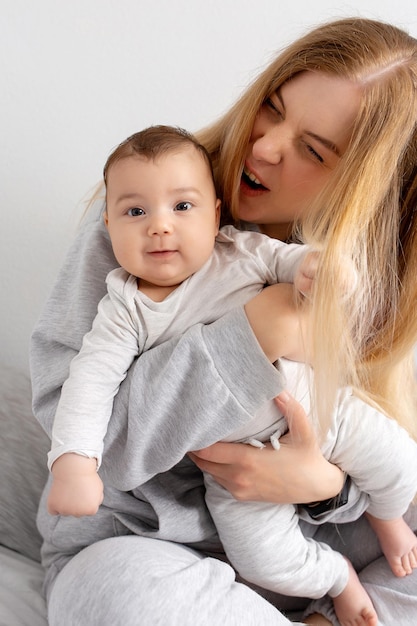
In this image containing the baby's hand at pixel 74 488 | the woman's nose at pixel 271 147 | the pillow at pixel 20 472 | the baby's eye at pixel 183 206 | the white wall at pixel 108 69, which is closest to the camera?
the baby's hand at pixel 74 488

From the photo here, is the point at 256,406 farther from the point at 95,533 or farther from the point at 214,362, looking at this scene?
the point at 95,533

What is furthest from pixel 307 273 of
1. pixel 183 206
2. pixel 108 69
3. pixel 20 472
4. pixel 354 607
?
pixel 108 69

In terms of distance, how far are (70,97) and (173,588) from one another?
3.55ft

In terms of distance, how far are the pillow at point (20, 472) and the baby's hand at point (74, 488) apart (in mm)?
479

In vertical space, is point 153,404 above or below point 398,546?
above

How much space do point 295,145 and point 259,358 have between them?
1.19 feet

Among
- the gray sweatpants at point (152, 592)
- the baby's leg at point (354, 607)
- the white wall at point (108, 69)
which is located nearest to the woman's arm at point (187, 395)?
the gray sweatpants at point (152, 592)

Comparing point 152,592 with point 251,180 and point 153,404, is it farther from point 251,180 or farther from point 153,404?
point 251,180

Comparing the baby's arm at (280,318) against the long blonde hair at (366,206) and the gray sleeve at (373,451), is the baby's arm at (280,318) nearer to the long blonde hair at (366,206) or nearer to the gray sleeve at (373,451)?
the long blonde hair at (366,206)

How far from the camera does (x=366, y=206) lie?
1.11 metres

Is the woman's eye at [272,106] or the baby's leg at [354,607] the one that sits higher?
the woman's eye at [272,106]

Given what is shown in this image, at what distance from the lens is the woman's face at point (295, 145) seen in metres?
1.12

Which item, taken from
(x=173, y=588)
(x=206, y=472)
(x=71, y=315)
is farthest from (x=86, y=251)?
(x=173, y=588)

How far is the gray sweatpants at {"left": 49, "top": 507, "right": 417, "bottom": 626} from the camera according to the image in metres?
0.98
